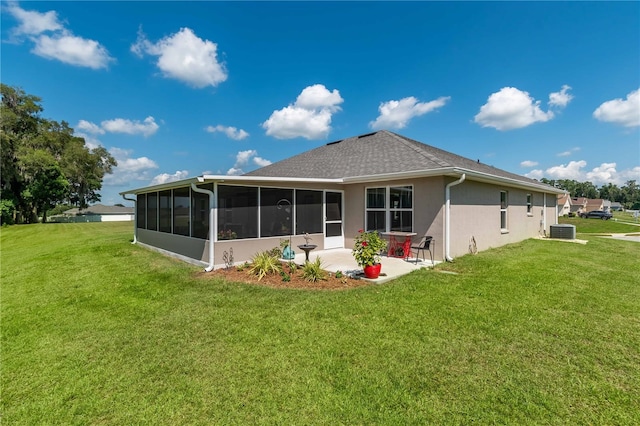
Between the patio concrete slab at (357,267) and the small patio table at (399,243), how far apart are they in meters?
0.26

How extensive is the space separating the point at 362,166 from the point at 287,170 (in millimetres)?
4231

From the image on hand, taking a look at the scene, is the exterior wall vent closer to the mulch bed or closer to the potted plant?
the potted plant

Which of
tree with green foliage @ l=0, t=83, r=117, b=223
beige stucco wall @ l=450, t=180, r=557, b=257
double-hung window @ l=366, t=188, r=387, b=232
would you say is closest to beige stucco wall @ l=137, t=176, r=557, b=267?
beige stucco wall @ l=450, t=180, r=557, b=257

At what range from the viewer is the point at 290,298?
518 centimetres

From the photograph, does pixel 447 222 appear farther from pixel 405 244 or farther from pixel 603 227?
pixel 603 227

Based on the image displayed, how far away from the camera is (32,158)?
29.0m

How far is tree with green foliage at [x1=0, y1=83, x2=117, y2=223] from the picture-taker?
29.5m

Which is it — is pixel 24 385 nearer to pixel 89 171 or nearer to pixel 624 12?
pixel 624 12

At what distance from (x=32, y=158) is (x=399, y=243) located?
38914 millimetres

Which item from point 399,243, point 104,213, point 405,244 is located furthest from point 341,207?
point 104,213

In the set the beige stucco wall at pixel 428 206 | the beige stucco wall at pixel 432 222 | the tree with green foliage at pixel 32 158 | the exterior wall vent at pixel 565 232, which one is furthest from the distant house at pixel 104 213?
the exterior wall vent at pixel 565 232

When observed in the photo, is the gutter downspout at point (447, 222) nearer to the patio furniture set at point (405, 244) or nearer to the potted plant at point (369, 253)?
the patio furniture set at point (405, 244)

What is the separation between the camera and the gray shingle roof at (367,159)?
917 centimetres

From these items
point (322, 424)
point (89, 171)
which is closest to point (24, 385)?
point (322, 424)
